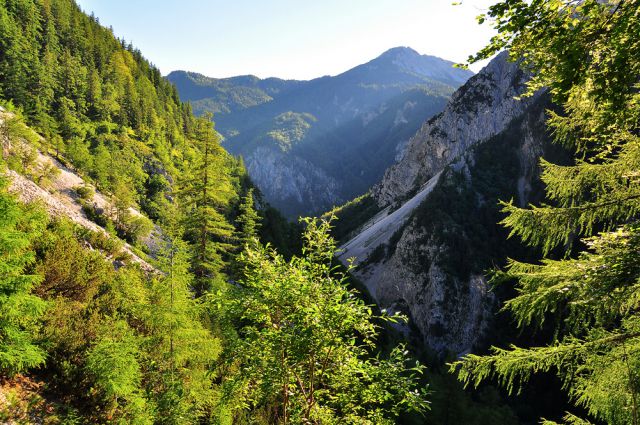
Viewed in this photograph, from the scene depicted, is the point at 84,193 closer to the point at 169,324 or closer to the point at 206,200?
the point at 206,200

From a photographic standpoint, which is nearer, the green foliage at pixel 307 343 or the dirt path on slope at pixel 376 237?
the green foliage at pixel 307 343

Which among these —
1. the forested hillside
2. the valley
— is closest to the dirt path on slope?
the valley

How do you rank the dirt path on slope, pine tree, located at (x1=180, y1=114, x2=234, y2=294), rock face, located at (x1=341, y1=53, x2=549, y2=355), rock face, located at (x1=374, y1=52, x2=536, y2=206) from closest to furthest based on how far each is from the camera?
1. pine tree, located at (x1=180, y1=114, x2=234, y2=294)
2. rock face, located at (x1=341, y1=53, x2=549, y2=355)
3. the dirt path on slope
4. rock face, located at (x1=374, y1=52, x2=536, y2=206)

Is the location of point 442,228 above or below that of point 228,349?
below

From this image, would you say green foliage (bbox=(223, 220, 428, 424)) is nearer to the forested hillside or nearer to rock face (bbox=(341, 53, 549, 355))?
the forested hillside

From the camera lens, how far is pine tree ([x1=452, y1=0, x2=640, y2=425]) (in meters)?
4.02

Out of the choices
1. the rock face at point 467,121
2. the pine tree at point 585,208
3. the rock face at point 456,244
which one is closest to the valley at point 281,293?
the pine tree at point 585,208

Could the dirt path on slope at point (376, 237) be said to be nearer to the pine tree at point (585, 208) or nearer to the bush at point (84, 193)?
the bush at point (84, 193)

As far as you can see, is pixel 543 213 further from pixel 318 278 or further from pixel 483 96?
pixel 483 96

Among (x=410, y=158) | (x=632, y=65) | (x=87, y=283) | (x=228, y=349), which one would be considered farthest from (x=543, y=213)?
(x=410, y=158)

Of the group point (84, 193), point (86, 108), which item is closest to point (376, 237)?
point (86, 108)

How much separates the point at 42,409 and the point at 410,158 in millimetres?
143651

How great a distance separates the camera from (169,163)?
46.5m

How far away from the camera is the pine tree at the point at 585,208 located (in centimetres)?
402
